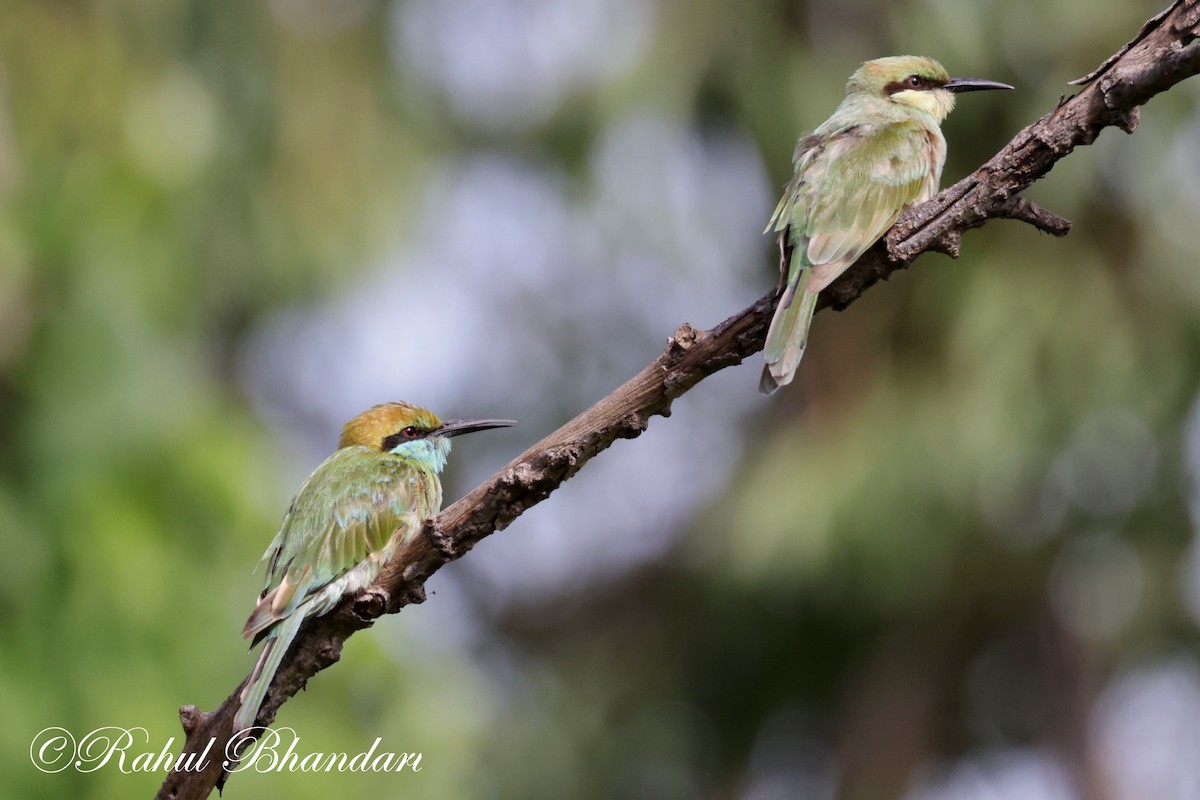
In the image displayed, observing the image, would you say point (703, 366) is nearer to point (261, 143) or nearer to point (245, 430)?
point (245, 430)

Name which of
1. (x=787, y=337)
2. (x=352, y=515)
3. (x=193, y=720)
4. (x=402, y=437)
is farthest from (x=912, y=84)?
(x=193, y=720)

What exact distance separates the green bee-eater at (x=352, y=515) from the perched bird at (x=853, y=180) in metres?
0.78

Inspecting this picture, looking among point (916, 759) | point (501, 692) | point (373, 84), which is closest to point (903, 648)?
point (916, 759)

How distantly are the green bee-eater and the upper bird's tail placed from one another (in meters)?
0.72

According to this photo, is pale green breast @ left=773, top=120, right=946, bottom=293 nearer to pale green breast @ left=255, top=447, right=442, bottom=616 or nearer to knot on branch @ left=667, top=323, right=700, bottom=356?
knot on branch @ left=667, top=323, right=700, bottom=356

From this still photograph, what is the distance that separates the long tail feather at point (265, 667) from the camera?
2283 mm

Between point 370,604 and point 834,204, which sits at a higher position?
point 834,204

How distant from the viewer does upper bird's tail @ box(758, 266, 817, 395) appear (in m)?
2.50

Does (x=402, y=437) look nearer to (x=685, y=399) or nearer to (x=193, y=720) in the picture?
(x=193, y=720)

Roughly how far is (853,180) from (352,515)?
129cm

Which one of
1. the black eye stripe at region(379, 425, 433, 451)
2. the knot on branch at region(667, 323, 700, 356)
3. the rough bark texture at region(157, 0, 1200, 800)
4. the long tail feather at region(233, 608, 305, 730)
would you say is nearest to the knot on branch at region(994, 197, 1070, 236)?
the rough bark texture at region(157, 0, 1200, 800)

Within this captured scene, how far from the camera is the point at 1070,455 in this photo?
304 inches

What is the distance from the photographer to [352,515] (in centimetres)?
325

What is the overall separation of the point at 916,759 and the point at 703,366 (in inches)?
263
